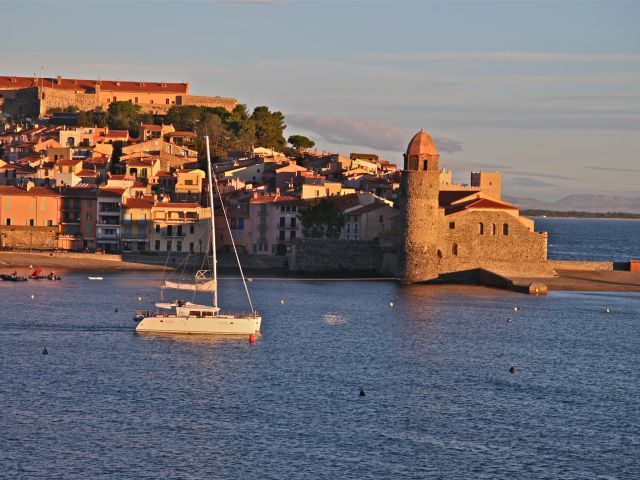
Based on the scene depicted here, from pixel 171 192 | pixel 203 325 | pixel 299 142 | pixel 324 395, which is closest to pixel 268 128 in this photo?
pixel 299 142

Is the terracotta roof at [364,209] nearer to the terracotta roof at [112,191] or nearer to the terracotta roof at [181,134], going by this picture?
the terracotta roof at [112,191]

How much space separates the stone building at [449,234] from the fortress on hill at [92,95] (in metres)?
84.3

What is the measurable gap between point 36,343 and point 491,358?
66.5ft

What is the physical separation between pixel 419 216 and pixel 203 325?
33799 mm

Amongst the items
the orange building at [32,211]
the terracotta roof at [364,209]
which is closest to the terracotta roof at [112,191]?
the orange building at [32,211]

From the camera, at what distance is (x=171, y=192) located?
117 m

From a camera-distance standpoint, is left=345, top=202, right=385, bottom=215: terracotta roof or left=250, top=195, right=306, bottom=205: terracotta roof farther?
left=250, top=195, right=306, bottom=205: terracotta roof

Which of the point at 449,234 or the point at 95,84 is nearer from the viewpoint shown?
the point at 449,234

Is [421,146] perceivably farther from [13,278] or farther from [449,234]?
[13,278]

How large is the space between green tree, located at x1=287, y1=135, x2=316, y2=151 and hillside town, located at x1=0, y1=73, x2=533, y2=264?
41.5 feet

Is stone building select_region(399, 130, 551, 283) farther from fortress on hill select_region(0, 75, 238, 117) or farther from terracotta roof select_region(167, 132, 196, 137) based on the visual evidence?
fortress on hill select_region(0, 75, 238, 117)

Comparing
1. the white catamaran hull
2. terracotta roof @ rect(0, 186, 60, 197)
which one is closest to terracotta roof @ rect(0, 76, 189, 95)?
terracotta roof @ rect(0, 186, 60, 197)

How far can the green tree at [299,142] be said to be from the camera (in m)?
166

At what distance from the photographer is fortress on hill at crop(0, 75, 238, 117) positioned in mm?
168375
